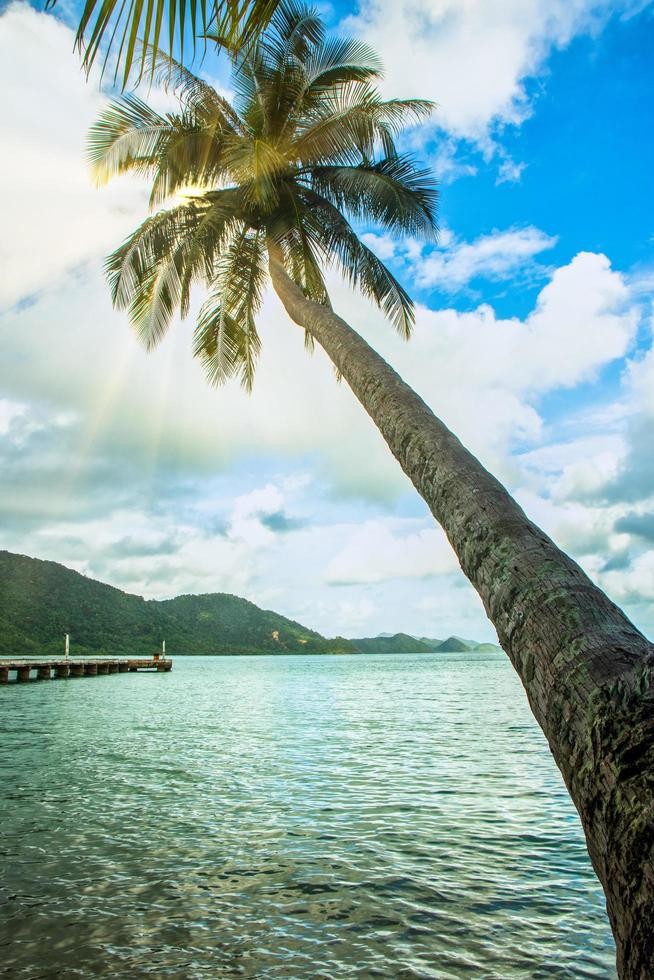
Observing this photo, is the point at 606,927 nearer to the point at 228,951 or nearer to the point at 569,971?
the point at 569,971

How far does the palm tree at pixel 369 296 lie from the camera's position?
1.83 meters

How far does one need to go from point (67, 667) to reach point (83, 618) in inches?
2377

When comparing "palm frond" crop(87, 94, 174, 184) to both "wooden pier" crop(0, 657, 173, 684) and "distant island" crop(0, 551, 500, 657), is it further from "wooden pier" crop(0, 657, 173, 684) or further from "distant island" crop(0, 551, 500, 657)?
"distant island" crop(0, 551, 500, 657)

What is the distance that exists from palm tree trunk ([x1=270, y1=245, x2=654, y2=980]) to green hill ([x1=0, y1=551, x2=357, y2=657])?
8845 cm

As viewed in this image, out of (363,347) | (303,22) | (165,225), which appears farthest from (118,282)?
(363,347)

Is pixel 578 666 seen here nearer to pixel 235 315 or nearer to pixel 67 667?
pixel 235 315

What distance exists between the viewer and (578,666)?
213 centimetres

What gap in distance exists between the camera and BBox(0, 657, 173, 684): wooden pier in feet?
125

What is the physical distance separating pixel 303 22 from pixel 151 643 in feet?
356

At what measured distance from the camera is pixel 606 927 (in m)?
5.64

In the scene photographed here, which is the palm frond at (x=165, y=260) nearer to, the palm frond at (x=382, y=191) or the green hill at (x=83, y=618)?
the palm frond at (x=382, y=191)

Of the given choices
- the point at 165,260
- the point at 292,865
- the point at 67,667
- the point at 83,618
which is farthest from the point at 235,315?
the point at 83,618

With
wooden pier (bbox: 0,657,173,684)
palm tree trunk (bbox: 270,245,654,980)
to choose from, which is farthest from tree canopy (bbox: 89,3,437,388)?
wooden pier (bbox: 0,657,173,684)

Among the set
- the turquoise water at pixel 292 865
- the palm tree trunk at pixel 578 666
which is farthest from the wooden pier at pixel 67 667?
the palm tree trunk at pixel 578 666
